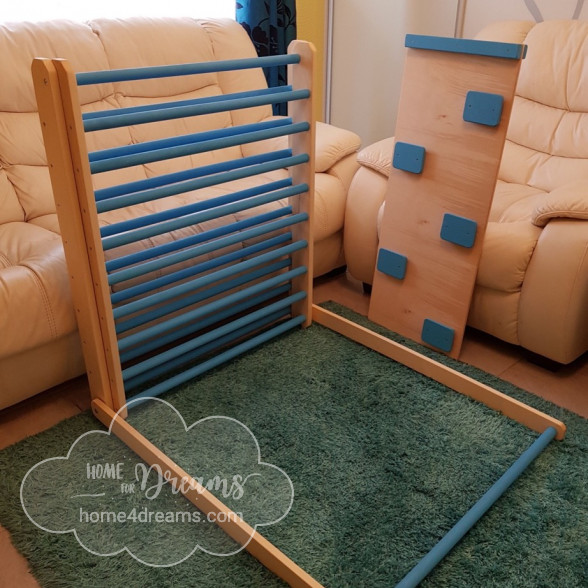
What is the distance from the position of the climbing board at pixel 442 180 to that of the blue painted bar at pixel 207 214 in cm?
34

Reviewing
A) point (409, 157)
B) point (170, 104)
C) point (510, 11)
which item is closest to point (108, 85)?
point (170, 104)

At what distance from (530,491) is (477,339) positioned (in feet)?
2.20

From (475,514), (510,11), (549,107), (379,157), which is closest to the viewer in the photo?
(475,514)

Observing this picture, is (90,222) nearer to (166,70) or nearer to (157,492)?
(166,70)

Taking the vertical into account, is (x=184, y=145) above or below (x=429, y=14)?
below

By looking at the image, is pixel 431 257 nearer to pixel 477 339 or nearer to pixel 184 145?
pixel 477 339

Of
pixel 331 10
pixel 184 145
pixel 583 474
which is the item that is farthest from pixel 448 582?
pixel 331 10

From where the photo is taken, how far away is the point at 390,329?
6.70ft

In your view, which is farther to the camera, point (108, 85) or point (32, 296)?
point (108, 85)

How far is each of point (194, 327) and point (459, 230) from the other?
0.81 meters

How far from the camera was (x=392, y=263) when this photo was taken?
1.96 meters

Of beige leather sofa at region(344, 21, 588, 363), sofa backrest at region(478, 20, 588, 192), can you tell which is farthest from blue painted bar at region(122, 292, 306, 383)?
sofa backrest at region(478, 20, 588, 192)

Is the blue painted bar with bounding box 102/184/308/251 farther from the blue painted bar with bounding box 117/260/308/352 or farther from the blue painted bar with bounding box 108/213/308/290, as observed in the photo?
the blue painted bar with bounding box 117/260/308/352

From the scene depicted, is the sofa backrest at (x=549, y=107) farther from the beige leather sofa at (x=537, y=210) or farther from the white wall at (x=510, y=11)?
the white wall at (x=510, y=11)
